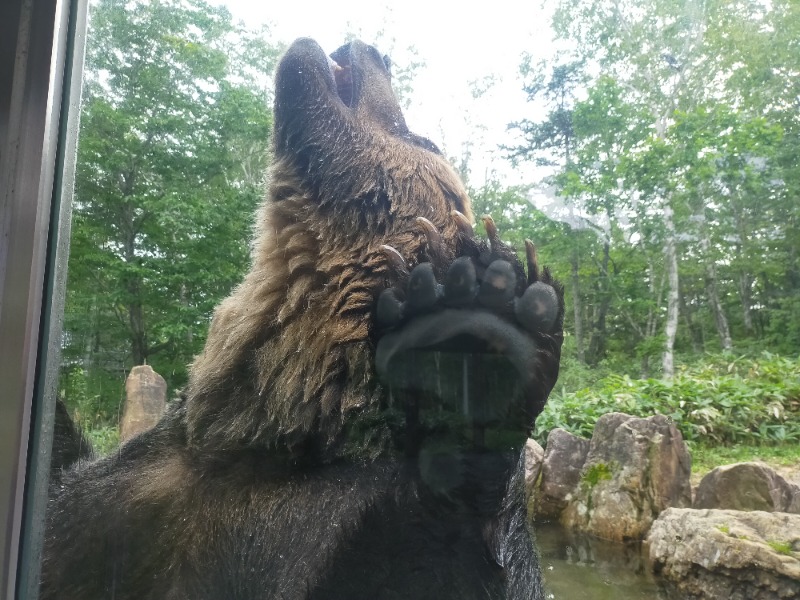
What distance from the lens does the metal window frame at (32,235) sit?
1.40 meters

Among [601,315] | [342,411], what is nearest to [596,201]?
[601,315]

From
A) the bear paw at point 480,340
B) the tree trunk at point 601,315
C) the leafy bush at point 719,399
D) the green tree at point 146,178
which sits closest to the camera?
the leafy bush at point 719,399

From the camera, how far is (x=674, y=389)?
1191mm

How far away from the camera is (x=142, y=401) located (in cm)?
174

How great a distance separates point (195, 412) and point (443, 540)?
766 mm

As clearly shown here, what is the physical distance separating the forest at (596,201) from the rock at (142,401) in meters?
0.03

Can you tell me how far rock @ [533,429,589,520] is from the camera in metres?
1.48

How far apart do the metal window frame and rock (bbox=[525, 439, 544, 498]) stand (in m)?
1.10

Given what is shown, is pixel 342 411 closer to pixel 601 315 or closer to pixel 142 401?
pixel 142 401

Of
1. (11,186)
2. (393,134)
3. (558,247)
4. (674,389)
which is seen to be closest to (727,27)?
(558,247)

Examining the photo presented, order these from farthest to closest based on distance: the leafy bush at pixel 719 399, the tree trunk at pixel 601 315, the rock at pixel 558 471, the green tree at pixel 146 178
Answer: the green tree at pixel 146 178
the rock at pixel 558 471
the tree trunk at pixel 601 315
the leafy bush at pixel 719 399

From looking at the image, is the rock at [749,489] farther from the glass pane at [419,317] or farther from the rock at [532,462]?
the rock at [532,462]

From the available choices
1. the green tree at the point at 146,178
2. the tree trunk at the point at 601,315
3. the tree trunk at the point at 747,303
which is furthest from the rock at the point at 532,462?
the green tree at the point at 146,178

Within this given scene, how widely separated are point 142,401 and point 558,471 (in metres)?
1.07
